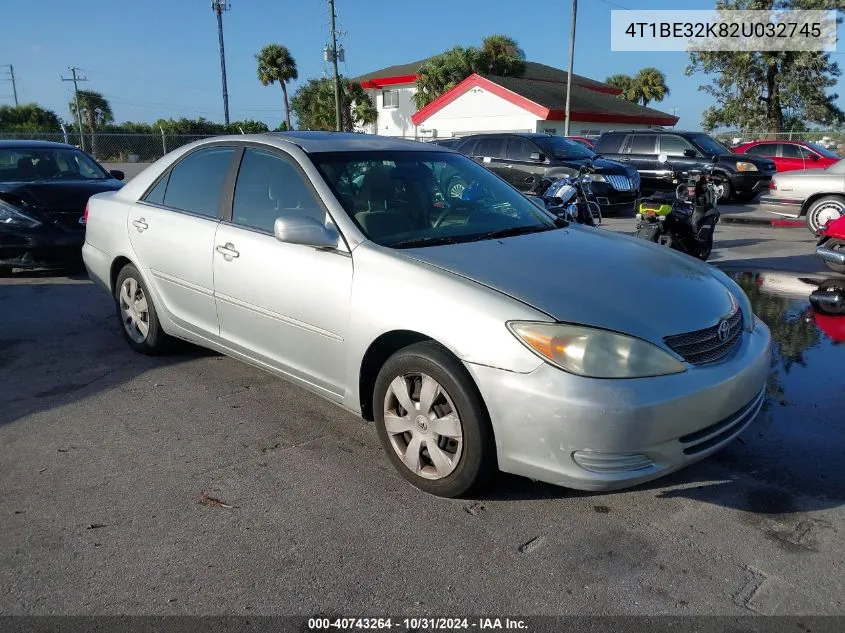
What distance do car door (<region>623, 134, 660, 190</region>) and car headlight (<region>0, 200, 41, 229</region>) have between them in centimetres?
1287

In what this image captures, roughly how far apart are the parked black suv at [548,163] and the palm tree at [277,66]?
33744 mm

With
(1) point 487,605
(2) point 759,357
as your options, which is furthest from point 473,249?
(1) point 487,605

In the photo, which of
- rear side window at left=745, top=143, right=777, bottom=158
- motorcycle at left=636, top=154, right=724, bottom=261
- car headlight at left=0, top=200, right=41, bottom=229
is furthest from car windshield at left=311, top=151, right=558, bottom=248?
rear side window at left=745, top=143, right=777, bottom=158

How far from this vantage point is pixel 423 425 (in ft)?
10.2

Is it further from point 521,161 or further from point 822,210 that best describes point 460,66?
point 822,210

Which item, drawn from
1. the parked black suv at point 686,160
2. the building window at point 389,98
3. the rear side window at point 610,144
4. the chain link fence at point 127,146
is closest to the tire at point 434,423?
the parked black suv at point 686,160

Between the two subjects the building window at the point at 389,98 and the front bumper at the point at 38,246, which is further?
the building window at the point at 389,98

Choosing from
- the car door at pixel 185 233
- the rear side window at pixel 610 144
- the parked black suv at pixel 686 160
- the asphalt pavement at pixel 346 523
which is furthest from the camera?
the rear side window at pixel 610 144

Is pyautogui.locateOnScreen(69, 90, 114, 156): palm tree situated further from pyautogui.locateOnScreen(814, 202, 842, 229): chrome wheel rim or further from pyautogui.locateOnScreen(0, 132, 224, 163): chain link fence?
pyautogui.locateOnScreen(814, 202, 842, 229): chrome wheel rim

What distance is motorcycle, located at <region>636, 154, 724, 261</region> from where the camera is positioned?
7789mm

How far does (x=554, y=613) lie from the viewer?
95.3 inches

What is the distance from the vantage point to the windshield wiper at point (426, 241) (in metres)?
3.48


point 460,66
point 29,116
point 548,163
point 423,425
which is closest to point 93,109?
point 29,116

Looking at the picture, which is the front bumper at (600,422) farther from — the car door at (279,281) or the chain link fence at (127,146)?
the chain link fence at (127,146)
